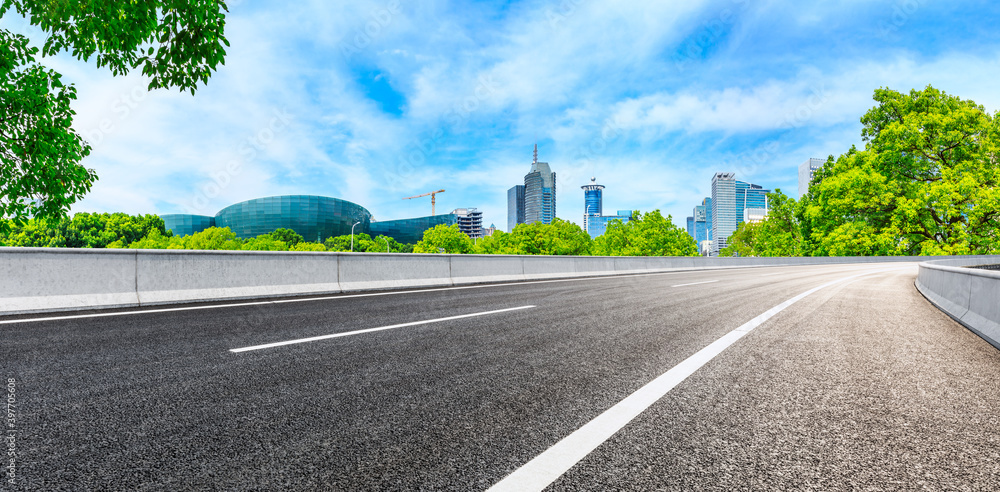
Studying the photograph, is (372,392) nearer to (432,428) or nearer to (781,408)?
(432,428)

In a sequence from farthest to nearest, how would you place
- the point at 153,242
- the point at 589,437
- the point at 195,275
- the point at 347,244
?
the point at 347,244 → the point at 153,242 → the point at 195,275 → the point at 589,437

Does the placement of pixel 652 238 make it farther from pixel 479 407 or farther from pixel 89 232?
pixel 89 232

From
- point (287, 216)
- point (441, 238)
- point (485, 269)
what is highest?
point (287, 216)

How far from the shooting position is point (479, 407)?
2.73 meters

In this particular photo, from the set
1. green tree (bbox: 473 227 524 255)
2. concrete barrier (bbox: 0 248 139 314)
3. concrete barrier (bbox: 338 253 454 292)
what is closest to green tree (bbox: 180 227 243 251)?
green tree (bbox: 473 227 524 255)

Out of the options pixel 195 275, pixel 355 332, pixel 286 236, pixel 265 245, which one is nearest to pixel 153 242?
pixel 265 245

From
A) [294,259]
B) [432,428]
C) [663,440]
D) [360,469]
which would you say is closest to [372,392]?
[432,428]

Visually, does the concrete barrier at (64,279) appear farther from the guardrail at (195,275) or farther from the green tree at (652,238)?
the green tree at (652,238)

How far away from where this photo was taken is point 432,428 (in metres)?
2.41

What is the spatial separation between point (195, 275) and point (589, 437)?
8.41m

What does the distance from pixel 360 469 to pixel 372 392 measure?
3.54ft

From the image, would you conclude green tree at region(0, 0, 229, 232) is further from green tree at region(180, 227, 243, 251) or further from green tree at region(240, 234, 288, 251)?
green tree at region(180, 227, 243, 251)

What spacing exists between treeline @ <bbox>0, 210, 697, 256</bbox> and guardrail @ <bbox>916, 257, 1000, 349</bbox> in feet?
201

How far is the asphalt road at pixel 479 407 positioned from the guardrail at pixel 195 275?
5.24 ft
